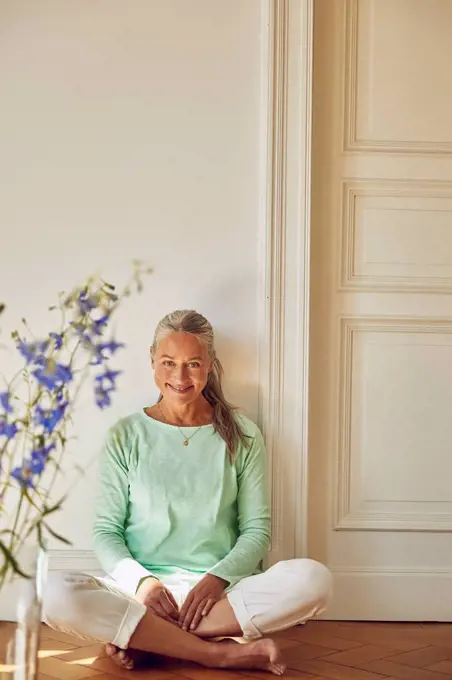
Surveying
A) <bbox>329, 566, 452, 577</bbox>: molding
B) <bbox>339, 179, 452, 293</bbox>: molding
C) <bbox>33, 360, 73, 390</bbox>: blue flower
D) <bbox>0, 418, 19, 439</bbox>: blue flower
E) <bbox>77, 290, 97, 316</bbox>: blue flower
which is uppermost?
<bbox>339, 179, 452, 293</bbox>: molding

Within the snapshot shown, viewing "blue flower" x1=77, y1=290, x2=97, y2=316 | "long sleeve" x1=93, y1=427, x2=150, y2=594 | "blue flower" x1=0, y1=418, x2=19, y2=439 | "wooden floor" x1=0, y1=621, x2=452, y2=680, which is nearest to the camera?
"blue flower" x1=0, y1=418, x2=19, y2=439

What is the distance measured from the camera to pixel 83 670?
2.03 m

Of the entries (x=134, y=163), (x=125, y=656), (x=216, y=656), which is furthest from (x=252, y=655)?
(x=134, y=163)

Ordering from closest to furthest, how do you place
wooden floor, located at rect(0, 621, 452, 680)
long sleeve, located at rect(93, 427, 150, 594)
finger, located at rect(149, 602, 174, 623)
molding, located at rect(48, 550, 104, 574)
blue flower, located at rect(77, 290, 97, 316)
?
blue flower, located at rect(77, 290, 97, 316) → wooden floor, located at rect(0, 621, 452, 680) → finger, located at rect(149, 602, 174, 623) → long sleeve, located at rect(93, 427, 150, 594) → molding, located at rect(48, 550, 104, 574)

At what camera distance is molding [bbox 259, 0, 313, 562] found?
2504 mm

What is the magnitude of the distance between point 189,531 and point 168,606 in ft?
0.79

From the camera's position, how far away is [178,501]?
7.64 feet

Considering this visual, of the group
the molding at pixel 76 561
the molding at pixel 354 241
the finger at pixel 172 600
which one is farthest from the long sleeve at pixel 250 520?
the molding at pixel 354 241

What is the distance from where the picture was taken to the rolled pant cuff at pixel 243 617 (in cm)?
212

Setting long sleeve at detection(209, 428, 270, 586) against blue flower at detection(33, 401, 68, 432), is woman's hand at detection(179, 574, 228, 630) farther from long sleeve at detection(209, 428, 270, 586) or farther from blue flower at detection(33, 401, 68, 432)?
blue flower at detection(33, 401, 68, 432)

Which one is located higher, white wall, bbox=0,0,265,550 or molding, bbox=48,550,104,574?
white wall, bbox=0,0,265,550

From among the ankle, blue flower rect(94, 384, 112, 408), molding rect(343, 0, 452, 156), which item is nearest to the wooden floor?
the ankle

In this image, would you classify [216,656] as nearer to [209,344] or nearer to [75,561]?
[75,561]

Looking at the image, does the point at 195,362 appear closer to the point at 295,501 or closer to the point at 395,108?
the point at 295,501
